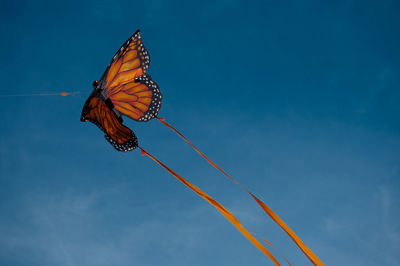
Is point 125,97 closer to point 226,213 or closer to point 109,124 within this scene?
point 109,124

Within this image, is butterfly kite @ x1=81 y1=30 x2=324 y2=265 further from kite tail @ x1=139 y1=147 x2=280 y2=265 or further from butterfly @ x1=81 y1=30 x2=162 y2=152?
kite tail @ x1=139 y1=147 x2=280 y2=265

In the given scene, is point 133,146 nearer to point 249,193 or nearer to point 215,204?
point 215,204

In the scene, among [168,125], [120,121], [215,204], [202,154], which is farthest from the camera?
[120,121]

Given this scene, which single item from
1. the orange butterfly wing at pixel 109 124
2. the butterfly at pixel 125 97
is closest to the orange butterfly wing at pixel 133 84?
the butterfly at pixel 125 97

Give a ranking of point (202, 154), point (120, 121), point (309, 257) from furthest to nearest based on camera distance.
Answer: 1. point (120, 121)
2. point (202, 154)
3. point (309, 257)

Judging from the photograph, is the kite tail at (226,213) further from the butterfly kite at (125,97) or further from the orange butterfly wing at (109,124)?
the orange butterfly wing at (109,124)

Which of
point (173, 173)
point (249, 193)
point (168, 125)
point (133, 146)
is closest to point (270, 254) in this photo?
point (249, 193)

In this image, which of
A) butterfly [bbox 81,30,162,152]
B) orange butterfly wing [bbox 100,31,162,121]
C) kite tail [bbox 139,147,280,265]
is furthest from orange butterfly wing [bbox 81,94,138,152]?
kite tail [bbox 139,147,280,265]
